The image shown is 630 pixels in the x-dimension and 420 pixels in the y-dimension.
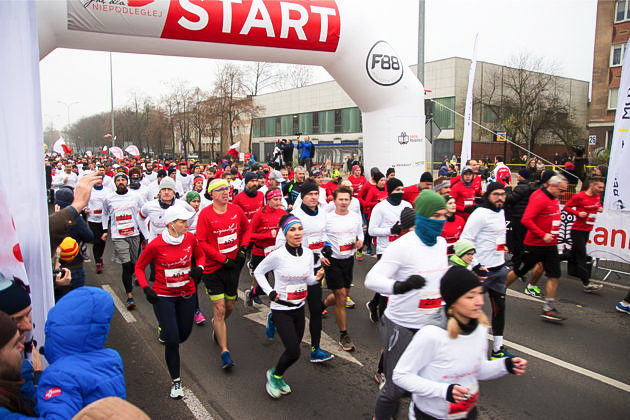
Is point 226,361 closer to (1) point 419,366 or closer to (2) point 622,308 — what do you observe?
(1) point 419,366

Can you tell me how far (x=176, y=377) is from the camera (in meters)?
4.27

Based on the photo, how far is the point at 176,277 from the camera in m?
4.38

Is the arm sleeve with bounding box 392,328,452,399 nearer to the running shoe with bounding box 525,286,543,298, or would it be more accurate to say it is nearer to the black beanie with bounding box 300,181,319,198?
the black beanie with bounding box 300,181,319,198

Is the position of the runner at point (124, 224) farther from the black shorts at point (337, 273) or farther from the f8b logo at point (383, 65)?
the f8b logo at point (383, 65)

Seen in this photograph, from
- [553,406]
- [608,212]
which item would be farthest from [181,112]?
[553,406]

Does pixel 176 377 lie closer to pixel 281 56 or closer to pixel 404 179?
pixel 281 56

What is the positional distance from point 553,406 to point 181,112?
41.6 meters

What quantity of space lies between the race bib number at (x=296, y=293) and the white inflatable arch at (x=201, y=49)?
2.12 m

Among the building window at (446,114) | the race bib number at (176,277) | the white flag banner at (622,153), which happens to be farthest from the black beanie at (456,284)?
the building window at (446,114)

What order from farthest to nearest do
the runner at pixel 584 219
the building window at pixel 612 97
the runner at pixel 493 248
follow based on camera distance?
the building window at pixel 612 97, the runner at pixel 584 219, the runner at pixel 493 248

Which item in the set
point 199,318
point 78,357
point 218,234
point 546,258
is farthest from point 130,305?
point 546,258

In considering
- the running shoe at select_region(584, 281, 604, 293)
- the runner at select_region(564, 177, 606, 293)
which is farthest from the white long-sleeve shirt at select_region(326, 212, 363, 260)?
the running shoe at select_region(584, 281, 604, 293)

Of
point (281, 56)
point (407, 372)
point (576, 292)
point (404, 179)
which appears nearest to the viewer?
point (407, 372)

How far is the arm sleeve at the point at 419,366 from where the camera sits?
7.88ft
